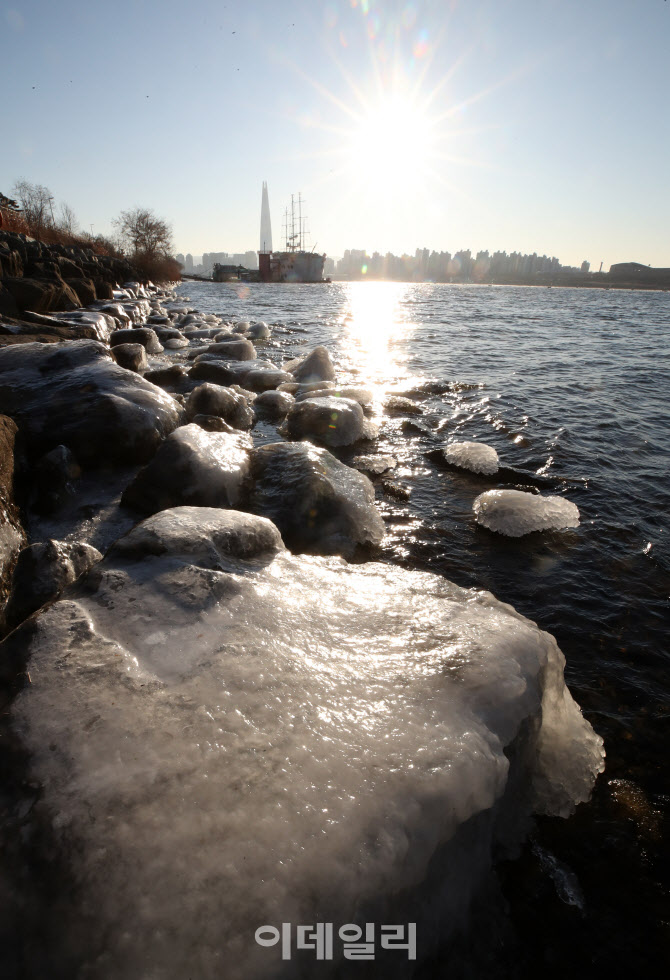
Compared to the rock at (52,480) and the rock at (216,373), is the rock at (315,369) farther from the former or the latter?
the rock at (52,480)

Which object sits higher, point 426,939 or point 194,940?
point 194,940

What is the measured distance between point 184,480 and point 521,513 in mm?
2620

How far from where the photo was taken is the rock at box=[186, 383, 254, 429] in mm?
5066

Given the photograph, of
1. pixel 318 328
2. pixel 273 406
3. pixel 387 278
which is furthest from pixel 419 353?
pixel 387 278

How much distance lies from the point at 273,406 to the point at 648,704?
5.00 m

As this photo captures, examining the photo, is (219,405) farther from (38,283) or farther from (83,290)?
(83,290)

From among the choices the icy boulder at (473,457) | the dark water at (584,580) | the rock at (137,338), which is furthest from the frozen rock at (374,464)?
the rock at (137,338)

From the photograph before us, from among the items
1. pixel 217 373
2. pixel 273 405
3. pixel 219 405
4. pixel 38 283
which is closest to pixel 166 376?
pixel 217 373

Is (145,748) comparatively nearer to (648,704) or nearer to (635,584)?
(648,704)

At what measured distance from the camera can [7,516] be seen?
248 centimetres

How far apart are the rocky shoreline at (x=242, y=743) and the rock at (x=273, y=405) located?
333 cm

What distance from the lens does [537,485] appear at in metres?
4.46

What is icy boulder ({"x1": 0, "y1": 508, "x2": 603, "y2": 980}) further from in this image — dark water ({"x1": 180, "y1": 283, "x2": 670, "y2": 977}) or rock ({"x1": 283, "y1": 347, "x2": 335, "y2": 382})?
rock ({"x1": 283, "y1": 347, "x2": 335, "y2": 382})

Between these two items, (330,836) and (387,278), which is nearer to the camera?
(330,836)
